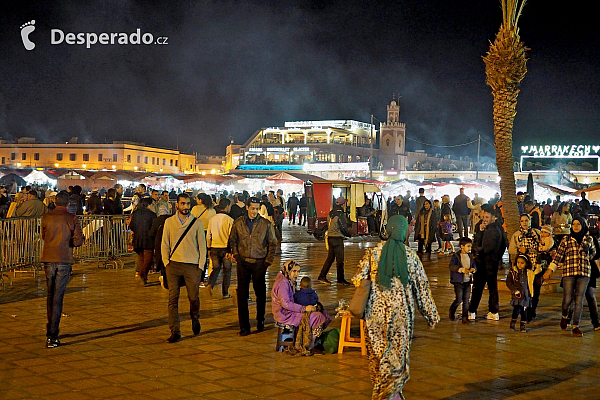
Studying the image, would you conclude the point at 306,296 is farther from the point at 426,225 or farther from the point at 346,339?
the point at 426,225

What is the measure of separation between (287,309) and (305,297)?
0.26 m

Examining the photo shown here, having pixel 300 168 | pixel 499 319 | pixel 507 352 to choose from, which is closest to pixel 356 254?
pixel 499 319

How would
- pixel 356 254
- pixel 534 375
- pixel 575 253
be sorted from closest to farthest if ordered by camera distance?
pixel 534 375 → pixel 575 253 → pixel 356 254

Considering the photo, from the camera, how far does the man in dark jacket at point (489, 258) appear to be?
27.8 ft

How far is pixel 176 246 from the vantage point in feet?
23.3

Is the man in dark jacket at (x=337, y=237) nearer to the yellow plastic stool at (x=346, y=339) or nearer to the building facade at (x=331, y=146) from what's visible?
the yellow plastic stool at (x=346, y=339)

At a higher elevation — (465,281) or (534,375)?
(465,281)

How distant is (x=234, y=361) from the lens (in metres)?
6.19

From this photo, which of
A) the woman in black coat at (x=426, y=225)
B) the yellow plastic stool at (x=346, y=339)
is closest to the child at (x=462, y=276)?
the yellow plastic stool at (x=346, y=339)

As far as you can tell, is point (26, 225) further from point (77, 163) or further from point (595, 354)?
point (77, 163)

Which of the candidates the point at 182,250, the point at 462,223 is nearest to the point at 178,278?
the point at 182,250

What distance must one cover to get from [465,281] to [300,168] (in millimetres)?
68479

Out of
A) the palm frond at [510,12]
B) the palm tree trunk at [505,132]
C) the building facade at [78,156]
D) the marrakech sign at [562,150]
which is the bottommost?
the palm tree trunk at [505,132]

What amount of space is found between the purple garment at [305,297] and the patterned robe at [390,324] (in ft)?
6.88
